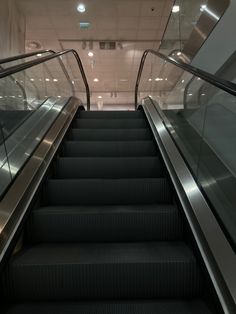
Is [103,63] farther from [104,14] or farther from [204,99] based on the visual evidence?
[204,99]

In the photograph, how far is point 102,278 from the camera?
1.75 m

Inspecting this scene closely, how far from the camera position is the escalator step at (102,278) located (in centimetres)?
174

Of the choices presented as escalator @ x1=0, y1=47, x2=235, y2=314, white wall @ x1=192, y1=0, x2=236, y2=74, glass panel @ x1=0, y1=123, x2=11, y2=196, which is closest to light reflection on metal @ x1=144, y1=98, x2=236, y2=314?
escalator @ x1=0, y1=47, x2=235, y2=314

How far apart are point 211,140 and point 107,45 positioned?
8.14 meters

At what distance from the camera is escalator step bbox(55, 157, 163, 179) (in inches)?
117

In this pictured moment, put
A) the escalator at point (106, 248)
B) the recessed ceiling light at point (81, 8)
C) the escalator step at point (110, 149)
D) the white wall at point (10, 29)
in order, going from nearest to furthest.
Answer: the escalator at point (106, 248)
the escalator step at point (110, 149)
the white wall at point (10, 29)
the recessed ceiling light at point (81, 8)

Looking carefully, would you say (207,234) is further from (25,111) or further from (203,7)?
(203,7)

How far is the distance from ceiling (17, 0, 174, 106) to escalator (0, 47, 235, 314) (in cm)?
533

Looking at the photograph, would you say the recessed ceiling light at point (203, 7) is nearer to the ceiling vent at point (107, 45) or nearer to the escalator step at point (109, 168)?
the escalator step at point (109, 168)

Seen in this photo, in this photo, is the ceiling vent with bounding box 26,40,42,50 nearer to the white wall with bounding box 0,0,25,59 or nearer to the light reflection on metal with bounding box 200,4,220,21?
the white wall with bounding box 0,0,25,59

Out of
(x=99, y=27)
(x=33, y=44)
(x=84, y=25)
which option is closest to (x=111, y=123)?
(x=84, y=25)

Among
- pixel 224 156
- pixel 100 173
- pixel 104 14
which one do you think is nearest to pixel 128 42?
pixel 104 14

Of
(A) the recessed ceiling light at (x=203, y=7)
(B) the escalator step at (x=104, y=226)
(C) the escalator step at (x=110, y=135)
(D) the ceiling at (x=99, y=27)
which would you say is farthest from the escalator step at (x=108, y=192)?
(D) the ceiling at (x=99, y=27)

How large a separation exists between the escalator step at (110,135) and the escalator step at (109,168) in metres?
0.88
